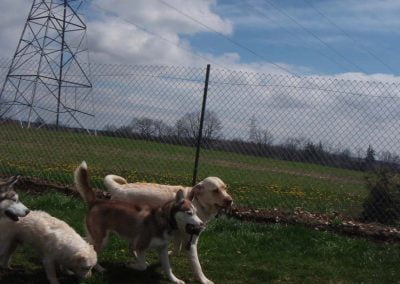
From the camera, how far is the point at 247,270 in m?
5.88

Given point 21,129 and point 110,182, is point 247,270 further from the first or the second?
point 21,129

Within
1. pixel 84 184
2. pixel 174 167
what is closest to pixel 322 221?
pixel 84 184

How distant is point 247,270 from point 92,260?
1759 millimetres

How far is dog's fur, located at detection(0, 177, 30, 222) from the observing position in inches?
194

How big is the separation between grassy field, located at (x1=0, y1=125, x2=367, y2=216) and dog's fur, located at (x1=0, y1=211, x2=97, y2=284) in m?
4.26

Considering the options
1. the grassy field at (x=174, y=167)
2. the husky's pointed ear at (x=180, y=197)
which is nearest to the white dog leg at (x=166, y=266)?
the husky's pointed ear at (x=180, y=197)

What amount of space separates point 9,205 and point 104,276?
1.09 metres

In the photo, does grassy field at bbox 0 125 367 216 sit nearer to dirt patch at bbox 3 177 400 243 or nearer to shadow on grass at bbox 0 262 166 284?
dirt patch at bbox 3 177 400 243

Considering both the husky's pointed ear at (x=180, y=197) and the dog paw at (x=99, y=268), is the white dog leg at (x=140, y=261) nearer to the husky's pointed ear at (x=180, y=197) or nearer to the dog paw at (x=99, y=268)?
the dog paw at (x=99, y=268)

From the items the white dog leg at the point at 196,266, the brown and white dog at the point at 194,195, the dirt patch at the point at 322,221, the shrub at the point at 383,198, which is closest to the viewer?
the white dog leg at the point at 196,266

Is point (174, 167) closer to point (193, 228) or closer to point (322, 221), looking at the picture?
point (322, 221)

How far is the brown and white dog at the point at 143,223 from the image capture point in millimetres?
5262

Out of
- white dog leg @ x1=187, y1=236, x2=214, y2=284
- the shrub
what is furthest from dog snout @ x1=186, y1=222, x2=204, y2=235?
the shrub

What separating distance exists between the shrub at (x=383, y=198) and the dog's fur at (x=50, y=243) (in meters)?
5.18
